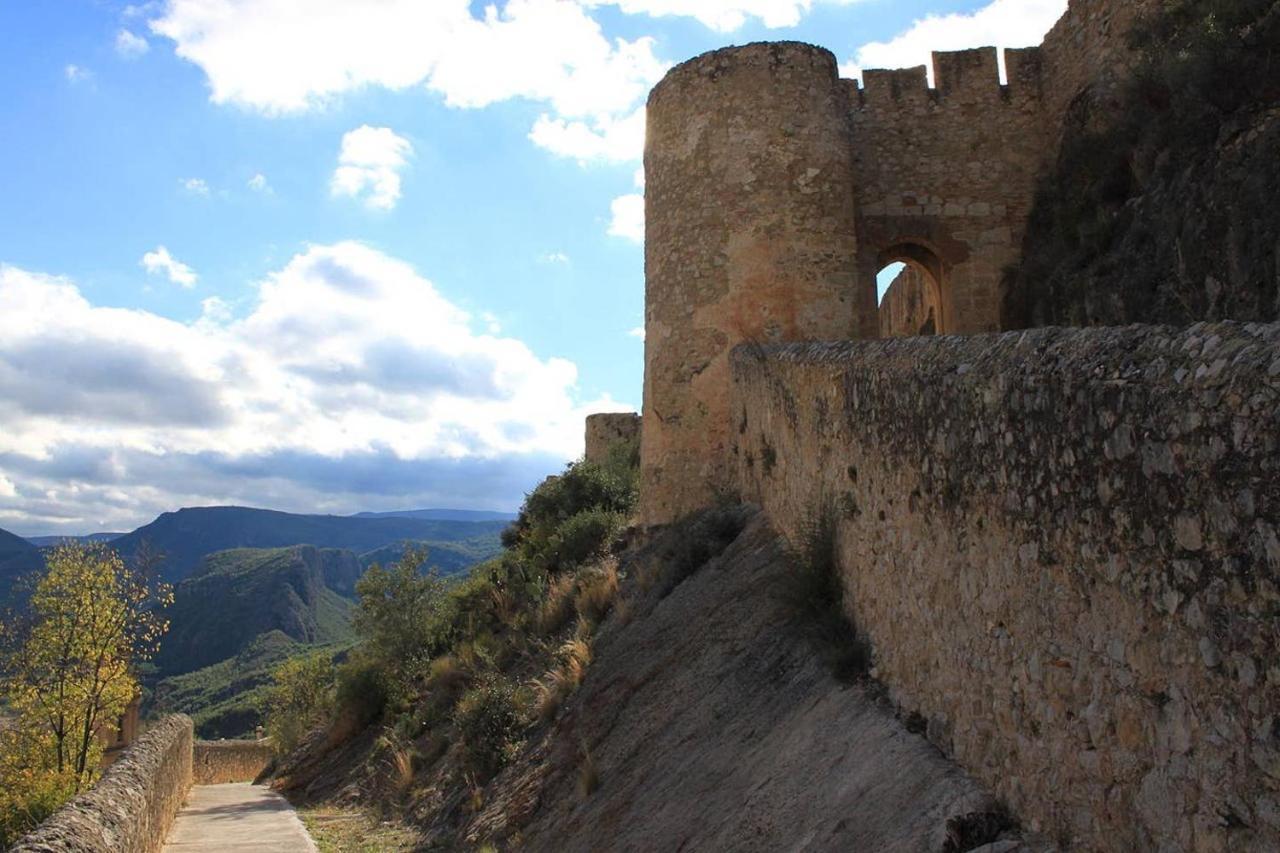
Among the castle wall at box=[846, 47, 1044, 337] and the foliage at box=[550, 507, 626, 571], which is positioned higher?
the castle wall at box=[846, 47, 1044, 337]

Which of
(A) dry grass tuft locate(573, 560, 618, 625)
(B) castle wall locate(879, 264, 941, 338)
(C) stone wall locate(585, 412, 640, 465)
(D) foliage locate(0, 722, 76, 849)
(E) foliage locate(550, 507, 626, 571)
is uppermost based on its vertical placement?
(B) castle wall locate(879, 264, 941, 338)

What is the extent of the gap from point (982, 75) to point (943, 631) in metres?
12.1

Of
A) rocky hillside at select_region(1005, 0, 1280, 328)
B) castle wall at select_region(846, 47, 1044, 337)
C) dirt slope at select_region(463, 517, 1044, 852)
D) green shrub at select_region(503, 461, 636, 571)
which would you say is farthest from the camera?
green shrub at select_region(503, 461, 636, 571)

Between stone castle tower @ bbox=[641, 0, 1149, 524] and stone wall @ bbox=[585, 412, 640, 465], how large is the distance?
12.5m

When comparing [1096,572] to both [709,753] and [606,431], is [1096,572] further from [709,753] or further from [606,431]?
[606,431]

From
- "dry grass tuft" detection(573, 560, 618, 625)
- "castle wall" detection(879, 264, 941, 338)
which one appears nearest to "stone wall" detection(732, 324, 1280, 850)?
"dry grass tuft" detection(573, 560, 618, 625)

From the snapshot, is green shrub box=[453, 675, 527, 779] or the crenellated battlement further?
the crenellated battlement

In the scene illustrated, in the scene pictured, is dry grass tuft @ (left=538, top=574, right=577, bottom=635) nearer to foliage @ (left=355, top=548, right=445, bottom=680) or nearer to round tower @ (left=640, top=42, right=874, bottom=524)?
round tower @ (left=640, top=42, right=874, bottom=524)

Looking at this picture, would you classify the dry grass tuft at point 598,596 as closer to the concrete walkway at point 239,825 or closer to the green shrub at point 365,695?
the concrete walkway at point 239,825

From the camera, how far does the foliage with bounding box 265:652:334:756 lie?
1260 inches

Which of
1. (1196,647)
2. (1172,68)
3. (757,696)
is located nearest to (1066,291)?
(1172,68)

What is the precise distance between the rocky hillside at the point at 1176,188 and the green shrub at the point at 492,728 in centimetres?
→ 785

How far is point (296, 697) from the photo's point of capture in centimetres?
4738

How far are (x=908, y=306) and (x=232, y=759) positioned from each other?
29642 millimetres
